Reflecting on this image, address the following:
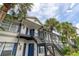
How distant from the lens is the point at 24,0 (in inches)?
89.4

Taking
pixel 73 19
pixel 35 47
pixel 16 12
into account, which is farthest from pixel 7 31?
pixel 73 19

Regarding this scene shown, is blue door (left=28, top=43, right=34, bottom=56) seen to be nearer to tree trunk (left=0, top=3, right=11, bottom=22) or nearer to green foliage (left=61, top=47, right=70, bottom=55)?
green foliage (left=61, top=47, right=70, bottom=55)

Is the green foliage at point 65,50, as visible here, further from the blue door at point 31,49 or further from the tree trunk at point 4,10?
the tree trunk at point 4,10

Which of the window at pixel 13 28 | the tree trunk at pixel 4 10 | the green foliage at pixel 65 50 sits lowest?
the green foliage at pixel 65 50

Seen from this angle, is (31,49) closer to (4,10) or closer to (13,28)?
(13,28)

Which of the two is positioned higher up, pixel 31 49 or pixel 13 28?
pixel 13 28

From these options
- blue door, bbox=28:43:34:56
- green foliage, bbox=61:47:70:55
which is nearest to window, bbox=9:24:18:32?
blue door, bbox=28:43:34:56

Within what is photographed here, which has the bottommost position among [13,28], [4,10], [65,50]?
[65,50]

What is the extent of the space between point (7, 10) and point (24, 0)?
0.33 m

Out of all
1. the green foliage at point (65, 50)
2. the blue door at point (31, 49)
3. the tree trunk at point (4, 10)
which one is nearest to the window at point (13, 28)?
the tree trunk at point (4, 10)

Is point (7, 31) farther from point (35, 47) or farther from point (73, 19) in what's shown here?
point (73, 19)

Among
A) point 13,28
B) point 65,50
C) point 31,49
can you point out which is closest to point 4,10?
point 13,28

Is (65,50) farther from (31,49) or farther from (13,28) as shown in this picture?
(13,28)

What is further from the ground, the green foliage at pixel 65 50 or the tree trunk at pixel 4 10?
the tree trunk at pixel 4 10
